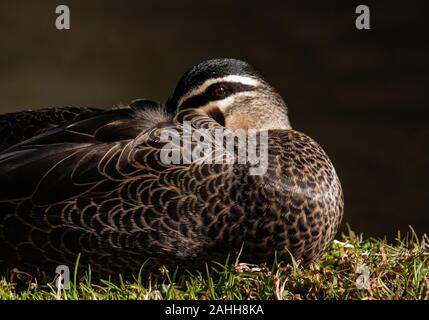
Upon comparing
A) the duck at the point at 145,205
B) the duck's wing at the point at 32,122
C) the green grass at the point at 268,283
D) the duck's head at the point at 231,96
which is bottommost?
the green grass at the point at 268,283

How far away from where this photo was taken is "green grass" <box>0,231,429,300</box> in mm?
3602

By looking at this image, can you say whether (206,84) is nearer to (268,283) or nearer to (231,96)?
(231,96)

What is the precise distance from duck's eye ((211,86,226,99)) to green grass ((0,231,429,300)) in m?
0.81

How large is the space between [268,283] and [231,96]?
97cm

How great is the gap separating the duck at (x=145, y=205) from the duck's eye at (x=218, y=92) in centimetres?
23

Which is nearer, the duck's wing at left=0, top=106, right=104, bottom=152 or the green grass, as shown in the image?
the green grass

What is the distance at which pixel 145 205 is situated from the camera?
383 cm

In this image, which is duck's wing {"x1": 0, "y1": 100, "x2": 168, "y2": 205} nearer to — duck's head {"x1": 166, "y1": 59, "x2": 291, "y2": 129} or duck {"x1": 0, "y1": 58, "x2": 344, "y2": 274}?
duck {"x1": 0, "y1": 58, "x2": 344, "y2": 274}

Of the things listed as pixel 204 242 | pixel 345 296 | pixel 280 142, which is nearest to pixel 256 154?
pixel 280 142

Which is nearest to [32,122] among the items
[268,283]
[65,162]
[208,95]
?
[65,162]

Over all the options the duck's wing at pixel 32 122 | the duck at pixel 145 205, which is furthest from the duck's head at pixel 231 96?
the duck's wing at pixel 32 122

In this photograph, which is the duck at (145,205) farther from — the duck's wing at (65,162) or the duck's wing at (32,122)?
the duck's wing at (32,122)

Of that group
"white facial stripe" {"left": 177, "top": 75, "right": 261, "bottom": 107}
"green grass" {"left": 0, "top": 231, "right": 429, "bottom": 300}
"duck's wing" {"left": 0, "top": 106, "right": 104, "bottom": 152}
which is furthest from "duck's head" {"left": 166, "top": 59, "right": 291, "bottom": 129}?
"green grass" {"left": 0, "top": 231, "right": 429, "bottom": 300}

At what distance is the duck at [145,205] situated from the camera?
383 centimetres
